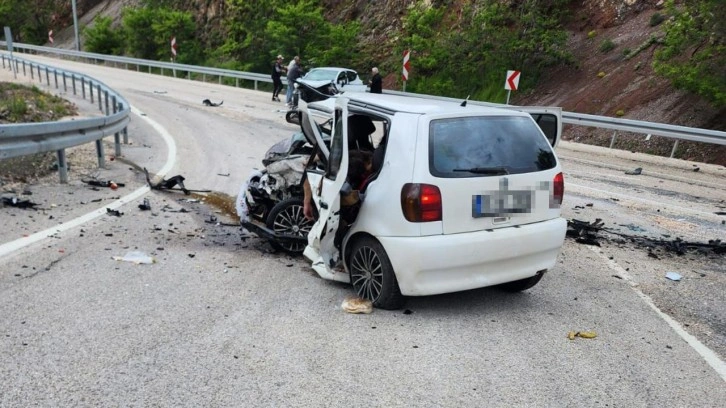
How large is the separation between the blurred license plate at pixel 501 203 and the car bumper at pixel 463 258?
5.5 inches

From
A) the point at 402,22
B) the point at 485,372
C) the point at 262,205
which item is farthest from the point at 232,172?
the point at 402,22

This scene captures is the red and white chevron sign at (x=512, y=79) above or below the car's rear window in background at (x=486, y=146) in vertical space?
above

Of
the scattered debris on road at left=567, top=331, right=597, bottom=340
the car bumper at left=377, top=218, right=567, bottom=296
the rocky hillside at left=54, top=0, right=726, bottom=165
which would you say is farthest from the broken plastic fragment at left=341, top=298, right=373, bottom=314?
the rocky hillside at left=54, top=0, right=726, bottom=165

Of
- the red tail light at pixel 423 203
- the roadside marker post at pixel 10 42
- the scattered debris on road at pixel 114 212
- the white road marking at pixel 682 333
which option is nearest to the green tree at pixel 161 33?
the roadside marker post at pixel 10 42

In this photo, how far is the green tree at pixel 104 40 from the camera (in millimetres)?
42812

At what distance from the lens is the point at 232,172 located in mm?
9773

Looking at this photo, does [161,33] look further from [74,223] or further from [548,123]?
[548,123]

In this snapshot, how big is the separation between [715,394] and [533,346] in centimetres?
111

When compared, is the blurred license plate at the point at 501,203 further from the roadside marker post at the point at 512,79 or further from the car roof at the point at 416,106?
the roadside marker post at the point at 512,79

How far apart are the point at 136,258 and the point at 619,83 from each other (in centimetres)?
1717

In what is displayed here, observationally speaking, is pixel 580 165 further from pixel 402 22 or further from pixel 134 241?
pixel 402 22

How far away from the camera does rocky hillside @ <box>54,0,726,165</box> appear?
15664 millimetres

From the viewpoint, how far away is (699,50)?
15734 millimetres

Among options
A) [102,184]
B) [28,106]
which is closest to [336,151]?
[102,184]
